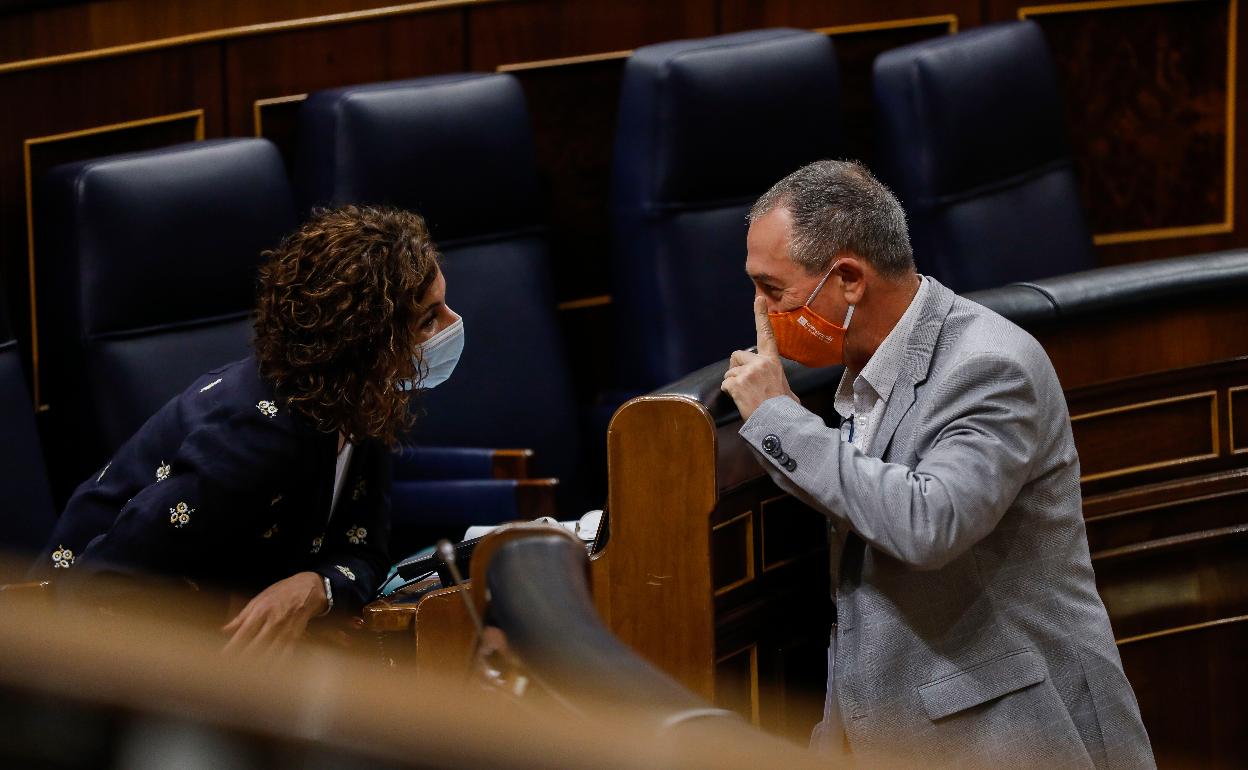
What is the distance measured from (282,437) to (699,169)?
92 centimetres

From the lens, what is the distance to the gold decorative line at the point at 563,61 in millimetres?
2092

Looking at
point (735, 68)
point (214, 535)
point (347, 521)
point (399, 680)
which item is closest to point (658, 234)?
point (735, 68)

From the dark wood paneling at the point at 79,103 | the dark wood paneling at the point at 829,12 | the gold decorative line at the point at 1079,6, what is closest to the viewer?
the dark wood paneling at the point at 79,103

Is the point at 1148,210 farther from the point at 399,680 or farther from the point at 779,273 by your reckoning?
the point at 399,680

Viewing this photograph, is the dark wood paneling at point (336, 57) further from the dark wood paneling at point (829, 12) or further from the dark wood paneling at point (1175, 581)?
the dark wood paneling at point (1175, 581)

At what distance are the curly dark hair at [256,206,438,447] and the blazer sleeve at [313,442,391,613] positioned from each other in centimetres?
11

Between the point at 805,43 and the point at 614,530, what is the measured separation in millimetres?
1020

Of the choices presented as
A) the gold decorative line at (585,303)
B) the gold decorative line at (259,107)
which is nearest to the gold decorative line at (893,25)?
the gold decorative line at (585,303)

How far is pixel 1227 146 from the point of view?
2.44 metres

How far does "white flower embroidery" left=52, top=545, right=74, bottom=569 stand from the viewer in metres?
1.23

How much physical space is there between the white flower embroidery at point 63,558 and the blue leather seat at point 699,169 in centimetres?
87

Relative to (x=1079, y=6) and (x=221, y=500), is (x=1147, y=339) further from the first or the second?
(x=1079, y=6)

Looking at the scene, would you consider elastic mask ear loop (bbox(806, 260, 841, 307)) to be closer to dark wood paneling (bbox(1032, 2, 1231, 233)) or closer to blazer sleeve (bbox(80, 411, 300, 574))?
blazer sleeve (bbox(80, 411, 300, 574))

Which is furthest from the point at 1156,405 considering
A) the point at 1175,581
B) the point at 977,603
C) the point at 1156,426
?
the point at 977,603
